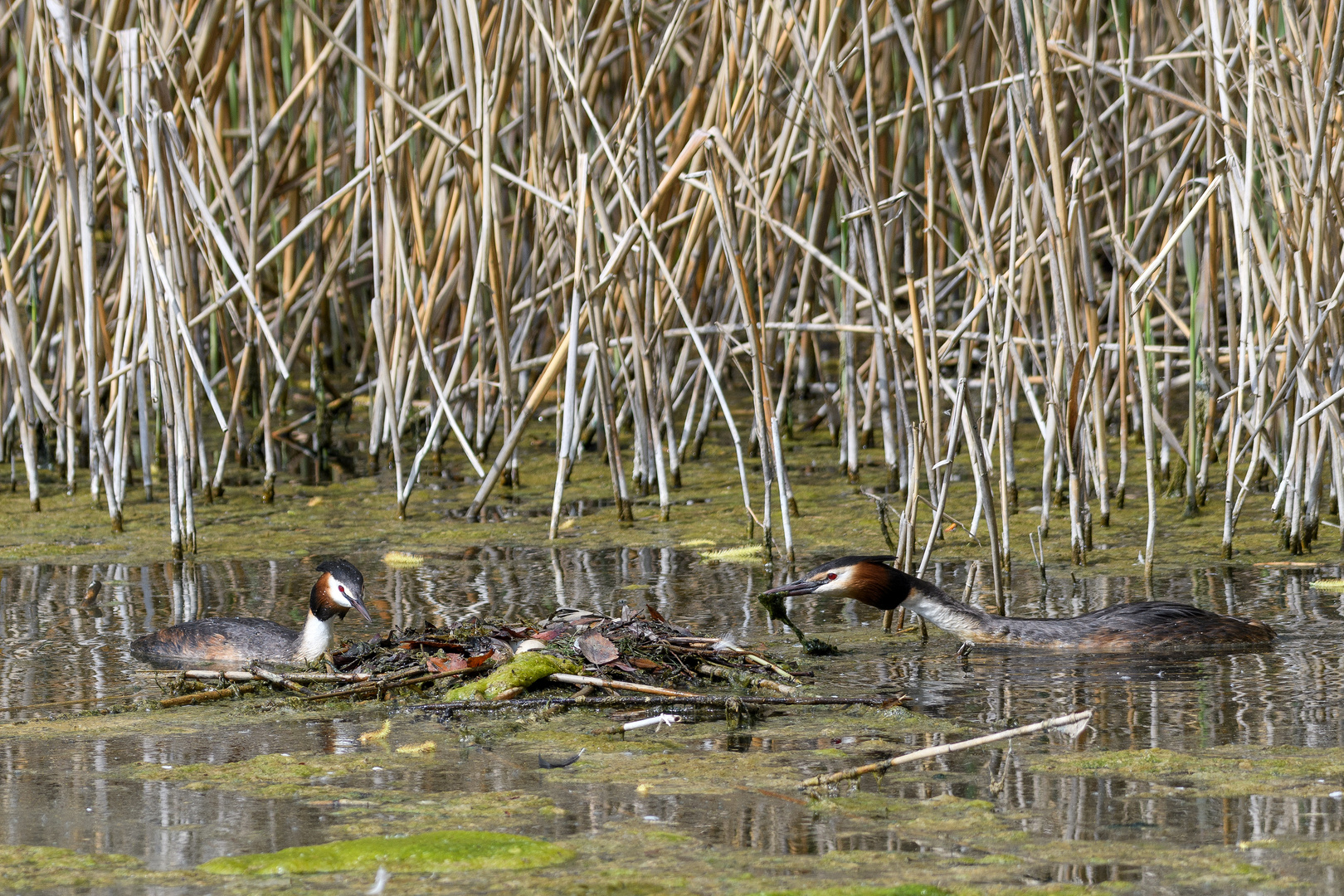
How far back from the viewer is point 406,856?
3133 millimetres

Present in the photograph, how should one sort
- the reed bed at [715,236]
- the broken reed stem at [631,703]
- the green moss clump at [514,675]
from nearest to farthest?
the broken reed stem at [631,703] → the green moss clump at [514,675] → the reed bed at [715,236]

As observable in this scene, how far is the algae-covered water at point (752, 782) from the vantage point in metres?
3.05

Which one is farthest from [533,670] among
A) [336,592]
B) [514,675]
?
[336,592]

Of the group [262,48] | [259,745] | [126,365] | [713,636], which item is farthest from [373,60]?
[259,745]

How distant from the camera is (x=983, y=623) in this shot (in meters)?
5.15

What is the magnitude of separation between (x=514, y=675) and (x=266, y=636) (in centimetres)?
109

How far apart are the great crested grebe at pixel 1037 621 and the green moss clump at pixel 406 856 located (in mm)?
2067

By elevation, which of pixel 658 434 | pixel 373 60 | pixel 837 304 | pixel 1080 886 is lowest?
pixel 1080 886

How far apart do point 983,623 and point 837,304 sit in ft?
12.0

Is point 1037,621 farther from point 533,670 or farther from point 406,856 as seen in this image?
point 406,856

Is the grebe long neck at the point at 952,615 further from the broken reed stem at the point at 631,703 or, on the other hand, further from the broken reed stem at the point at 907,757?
the broken reed stem at the point at 907,757

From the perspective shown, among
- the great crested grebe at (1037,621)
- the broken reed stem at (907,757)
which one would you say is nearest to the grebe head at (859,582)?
the great crested grebe at (1037,621)

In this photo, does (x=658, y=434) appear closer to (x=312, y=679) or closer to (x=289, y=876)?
(x=312, y=679)

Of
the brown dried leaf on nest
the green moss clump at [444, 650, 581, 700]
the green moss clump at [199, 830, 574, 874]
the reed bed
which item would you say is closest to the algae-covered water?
the green moss clump at [199, 830, 574, 874]
